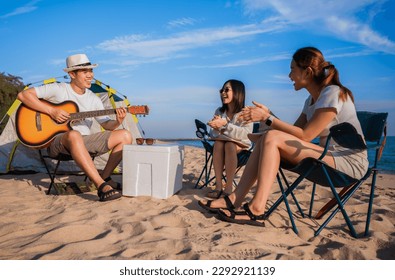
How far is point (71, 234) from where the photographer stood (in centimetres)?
222

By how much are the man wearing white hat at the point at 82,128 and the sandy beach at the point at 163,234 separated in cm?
41

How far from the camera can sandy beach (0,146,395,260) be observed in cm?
193

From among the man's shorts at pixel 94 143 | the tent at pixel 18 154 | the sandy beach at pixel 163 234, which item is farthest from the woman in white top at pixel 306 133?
the tent at pixel 18 154

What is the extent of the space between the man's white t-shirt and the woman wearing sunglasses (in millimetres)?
1416

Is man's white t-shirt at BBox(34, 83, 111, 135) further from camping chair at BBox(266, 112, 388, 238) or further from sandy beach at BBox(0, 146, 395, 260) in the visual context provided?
camping chair at BBox(266, 112, 388, 238)

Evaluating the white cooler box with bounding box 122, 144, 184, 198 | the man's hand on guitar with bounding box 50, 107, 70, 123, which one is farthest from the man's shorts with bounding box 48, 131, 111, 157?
the white cooler box with bounding box 122, 144, 184, 198

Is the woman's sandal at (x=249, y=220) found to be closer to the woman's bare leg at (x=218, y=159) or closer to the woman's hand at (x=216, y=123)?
the woman's bare leg at (x=218, y=159)

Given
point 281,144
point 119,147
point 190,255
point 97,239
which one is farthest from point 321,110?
point 119,147

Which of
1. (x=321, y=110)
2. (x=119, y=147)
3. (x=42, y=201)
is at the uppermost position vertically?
(x=321, y=110)

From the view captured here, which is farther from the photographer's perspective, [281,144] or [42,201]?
[42,201]

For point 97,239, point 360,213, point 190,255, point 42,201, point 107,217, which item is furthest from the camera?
point 42,201

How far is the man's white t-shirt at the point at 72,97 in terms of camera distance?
12.4 feet
